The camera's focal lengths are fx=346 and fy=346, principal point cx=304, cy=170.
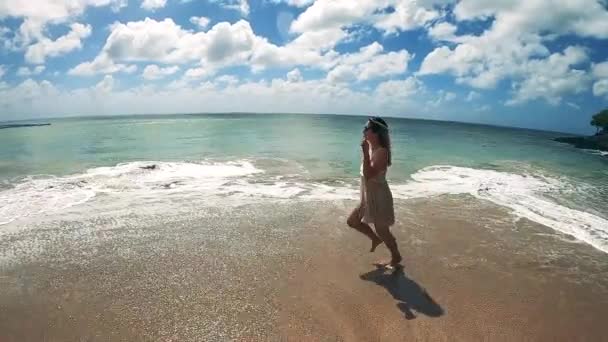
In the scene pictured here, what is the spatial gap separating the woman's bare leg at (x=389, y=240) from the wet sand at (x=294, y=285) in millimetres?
237

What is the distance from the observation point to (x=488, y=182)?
14023 mm

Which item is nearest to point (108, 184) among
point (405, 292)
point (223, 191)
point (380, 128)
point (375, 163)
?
point (223, 191)

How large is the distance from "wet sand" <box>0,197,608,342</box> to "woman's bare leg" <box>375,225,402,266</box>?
24 centimetres

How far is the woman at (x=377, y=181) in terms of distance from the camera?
5156mm

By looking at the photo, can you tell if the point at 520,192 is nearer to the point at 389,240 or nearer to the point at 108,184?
the point at 389,240

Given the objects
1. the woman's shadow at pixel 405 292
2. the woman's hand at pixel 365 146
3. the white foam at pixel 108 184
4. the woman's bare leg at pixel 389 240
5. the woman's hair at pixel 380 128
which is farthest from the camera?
the white foam at pixel 108 184

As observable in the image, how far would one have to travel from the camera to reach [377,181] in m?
5.30

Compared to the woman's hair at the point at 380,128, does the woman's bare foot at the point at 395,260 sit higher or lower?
lower

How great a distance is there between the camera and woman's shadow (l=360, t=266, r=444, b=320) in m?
4.56

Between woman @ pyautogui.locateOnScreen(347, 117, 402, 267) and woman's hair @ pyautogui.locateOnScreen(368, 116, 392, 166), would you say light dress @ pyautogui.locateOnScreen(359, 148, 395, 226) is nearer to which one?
woman @ pyautogui.locateOnScreen(347, 117, 402, 267)

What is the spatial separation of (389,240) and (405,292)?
2.77 feet

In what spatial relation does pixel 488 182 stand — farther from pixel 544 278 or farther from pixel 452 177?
pixel 544 278

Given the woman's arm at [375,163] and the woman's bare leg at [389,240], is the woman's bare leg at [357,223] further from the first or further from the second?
the woman's arm at [375,163]

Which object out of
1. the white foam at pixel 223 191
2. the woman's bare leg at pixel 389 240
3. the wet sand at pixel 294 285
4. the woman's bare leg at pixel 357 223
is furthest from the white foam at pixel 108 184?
the woman's bare leg at pixel 389 240
